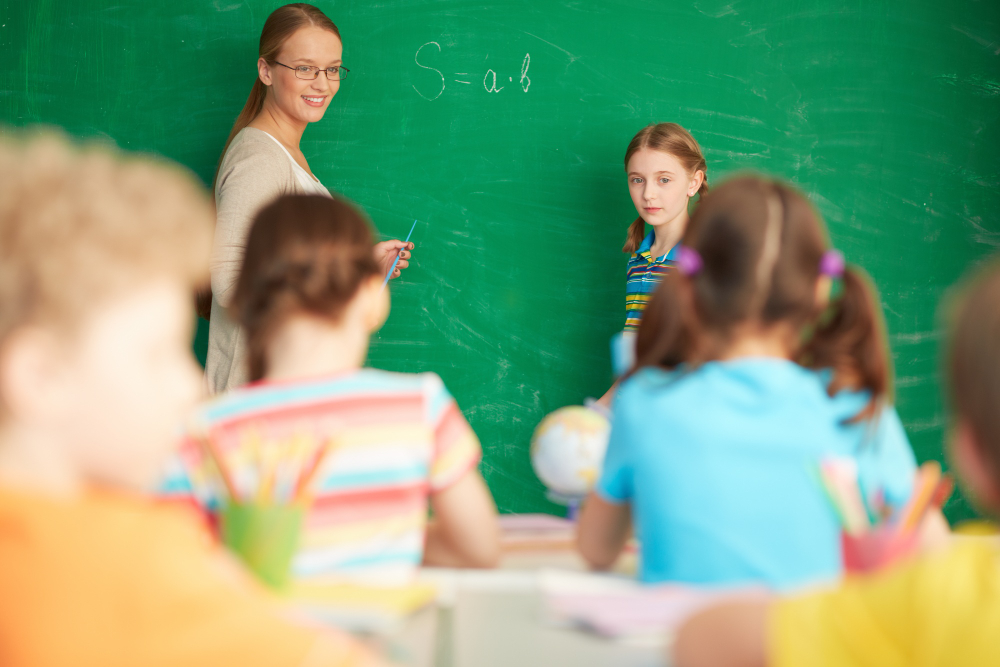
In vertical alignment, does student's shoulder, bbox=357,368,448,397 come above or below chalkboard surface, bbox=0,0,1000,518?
below

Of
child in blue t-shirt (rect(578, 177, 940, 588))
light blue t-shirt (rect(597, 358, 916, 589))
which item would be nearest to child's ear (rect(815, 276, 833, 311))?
child in blue t-shirt (rect(578, 177, 940, 588))

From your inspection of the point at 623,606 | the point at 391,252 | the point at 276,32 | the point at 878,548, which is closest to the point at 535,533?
the point at 623,606

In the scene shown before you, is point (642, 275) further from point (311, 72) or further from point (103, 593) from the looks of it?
point (103, 593)

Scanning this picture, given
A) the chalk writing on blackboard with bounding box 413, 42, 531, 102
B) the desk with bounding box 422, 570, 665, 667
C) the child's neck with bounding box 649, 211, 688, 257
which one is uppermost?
the chalk writing on blackboard with bounding box 413, 42, 531, 102

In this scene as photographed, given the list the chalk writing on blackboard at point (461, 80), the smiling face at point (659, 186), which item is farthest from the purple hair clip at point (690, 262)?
the chalk writing on blackboard at point (461, 80)

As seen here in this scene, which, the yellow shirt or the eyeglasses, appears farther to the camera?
the eyeglasses

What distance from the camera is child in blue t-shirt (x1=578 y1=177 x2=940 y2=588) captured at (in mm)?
943

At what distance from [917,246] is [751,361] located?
2.08m

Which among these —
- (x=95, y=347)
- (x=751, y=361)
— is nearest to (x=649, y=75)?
(x=751, y=361)

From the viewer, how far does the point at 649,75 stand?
274cm

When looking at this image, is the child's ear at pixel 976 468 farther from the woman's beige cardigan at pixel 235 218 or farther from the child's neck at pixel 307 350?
the woman's beige cardigan at pixel 235 218

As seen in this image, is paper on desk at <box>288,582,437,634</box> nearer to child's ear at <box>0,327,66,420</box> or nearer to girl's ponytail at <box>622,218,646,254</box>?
child's ear at <box>0,327,66,420</box>

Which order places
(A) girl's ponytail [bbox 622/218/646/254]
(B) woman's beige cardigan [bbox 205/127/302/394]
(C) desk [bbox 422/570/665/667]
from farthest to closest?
(A) girl's ponytail [bbox 622/218/646/254], (B) woman's beige cardigan [bbox 205/127/302/394], (C) desk [bbox 422/570/665/667]

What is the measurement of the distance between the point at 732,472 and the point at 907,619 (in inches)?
18.1
